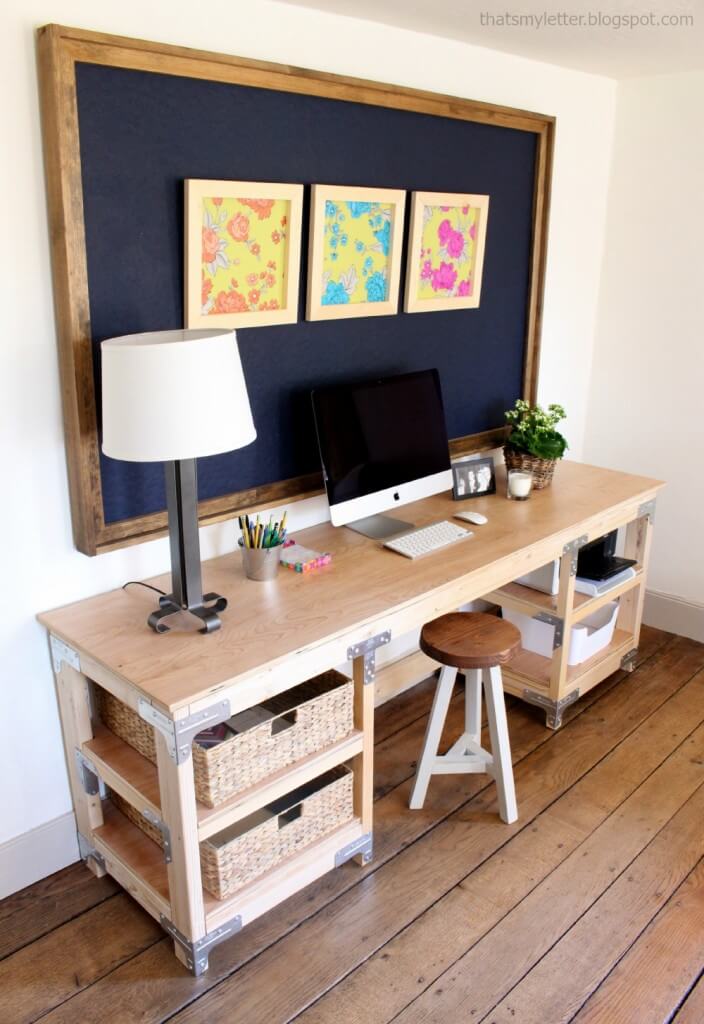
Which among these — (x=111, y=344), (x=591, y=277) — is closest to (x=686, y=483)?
(x=591, y=277)

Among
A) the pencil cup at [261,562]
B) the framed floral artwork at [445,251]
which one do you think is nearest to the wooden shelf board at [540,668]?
the pencil cup at [261,562]

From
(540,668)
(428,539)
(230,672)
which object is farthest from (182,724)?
(540,668)

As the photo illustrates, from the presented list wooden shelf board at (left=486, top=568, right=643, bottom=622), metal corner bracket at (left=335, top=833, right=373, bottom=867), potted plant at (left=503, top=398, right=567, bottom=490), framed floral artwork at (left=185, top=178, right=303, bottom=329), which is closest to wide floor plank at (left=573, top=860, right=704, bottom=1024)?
metal corner bracket at (left=335, top=833, right=373, bottom=867)

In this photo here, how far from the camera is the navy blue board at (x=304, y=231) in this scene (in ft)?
6.27

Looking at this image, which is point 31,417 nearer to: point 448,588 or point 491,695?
point 448,588

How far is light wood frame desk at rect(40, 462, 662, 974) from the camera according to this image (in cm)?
179

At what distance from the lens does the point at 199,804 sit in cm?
186

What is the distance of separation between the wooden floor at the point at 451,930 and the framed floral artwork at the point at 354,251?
1.43 meters

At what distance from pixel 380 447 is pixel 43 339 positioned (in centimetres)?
101

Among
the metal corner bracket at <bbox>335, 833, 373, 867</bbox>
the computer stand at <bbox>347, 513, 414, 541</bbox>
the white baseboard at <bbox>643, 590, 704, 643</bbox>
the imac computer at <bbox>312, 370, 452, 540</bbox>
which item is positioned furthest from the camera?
the white baseboard at <bbox>643, 590, 704, 643</bbox>

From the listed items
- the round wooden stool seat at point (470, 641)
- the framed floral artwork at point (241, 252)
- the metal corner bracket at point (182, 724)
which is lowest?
the round wooden stool seat at point (470, 641)

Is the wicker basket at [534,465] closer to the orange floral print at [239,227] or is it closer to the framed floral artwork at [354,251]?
the framed floral artwork at [354,251]

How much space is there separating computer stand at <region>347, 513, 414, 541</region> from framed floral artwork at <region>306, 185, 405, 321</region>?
0.63 m

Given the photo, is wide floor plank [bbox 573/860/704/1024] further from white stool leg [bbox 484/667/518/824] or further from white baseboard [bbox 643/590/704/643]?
white baseboard [bbox 643/590/704/643]
